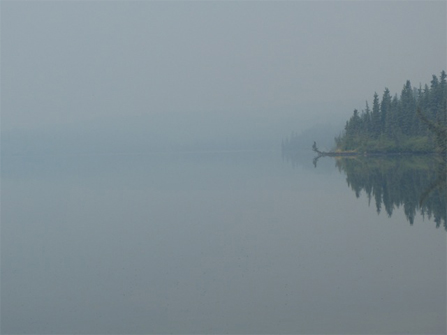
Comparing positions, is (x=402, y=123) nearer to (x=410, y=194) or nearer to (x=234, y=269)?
(x=410, y=194)

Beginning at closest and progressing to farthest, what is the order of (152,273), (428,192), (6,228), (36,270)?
1. (152,273)
2. (36,270)
3. (6,228)
4. (428,192)

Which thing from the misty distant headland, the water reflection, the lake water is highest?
the misty distant headland

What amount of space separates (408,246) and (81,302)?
13.6 metres

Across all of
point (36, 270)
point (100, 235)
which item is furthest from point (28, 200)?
point (36, 270)

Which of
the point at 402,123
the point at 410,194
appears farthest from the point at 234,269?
the point at 402,123

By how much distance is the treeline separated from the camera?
110 metres

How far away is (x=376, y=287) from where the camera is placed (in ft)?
57.3

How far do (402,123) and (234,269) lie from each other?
10875cm

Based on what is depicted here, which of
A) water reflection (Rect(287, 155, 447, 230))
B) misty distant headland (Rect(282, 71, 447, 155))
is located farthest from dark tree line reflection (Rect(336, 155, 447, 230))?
misty distant headland (Rect(282, 71, 447, 155))

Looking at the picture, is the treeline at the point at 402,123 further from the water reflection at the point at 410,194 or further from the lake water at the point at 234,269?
the lake water at the point at 234,269

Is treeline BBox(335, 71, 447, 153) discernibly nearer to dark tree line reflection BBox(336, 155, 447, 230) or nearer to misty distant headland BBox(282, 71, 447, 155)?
misty distant headland BBox(282, 71, 447, 155)

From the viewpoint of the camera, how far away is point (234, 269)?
21.0 meters

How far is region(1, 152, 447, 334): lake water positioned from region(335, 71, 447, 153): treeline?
6852 cm

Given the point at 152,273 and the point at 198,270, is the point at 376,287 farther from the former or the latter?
the point at 152,273
